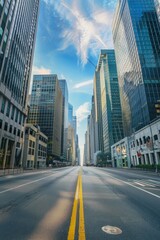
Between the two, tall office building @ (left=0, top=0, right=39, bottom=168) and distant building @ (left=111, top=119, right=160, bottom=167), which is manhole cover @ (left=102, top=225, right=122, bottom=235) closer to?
distant building @ (left=111, top=119, right=160, bottom=167)

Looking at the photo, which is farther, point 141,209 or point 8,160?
point 8,160

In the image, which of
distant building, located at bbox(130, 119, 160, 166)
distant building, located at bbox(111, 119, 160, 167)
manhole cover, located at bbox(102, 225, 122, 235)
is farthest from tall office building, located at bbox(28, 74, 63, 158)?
manhole cover, located at bbox(102, 225, 122, 235)

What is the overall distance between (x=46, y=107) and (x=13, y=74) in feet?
238

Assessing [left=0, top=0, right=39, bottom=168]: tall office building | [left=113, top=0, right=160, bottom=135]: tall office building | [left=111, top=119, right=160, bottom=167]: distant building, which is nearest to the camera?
[left=0, top=0, right=39, bottom=168]: tall office building

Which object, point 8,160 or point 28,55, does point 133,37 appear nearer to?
point 28,55

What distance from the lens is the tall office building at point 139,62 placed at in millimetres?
67037

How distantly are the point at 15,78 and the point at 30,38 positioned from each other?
2614 cm

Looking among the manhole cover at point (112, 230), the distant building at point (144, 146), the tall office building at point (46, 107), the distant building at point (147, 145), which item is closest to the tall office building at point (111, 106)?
the distant building at point (144, 146)

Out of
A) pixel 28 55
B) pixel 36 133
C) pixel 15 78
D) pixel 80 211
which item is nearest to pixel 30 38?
pixel 28 55

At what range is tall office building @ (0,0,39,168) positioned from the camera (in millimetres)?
41200

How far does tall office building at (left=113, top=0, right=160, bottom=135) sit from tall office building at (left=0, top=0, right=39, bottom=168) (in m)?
49.9

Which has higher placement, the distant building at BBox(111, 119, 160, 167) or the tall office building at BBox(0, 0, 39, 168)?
the tall office building at BBox(0, 0, 39, 168)

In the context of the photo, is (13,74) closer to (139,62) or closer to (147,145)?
(147,145)

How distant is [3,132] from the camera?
4028 centimetres
